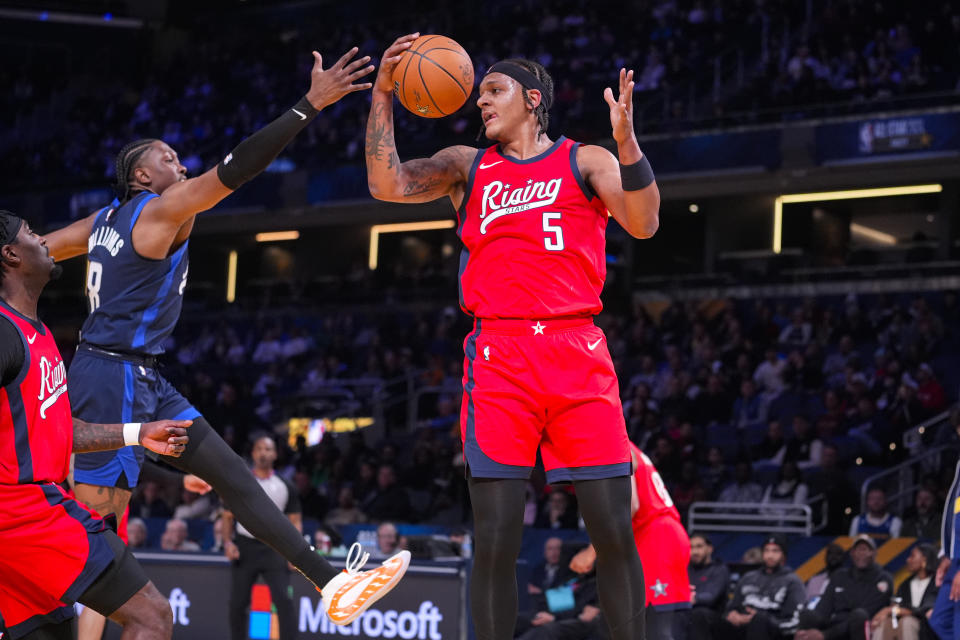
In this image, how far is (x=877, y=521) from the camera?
39.0ft

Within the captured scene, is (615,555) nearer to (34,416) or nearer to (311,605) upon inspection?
(34,416)

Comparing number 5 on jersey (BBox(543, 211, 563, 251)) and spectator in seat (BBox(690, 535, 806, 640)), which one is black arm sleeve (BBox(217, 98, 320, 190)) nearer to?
number 5 on jersey (BBox(543, 211, 563, 251))

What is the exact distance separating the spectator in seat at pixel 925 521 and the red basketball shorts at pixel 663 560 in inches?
221

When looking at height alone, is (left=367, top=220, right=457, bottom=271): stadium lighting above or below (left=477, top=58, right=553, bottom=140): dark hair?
above

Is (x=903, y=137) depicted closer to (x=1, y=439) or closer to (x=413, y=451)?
(x=413, y=451)

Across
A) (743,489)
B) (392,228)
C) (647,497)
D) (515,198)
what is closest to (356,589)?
(515,198)

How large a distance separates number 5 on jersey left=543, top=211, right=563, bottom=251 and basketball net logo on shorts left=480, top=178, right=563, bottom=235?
0.14ft

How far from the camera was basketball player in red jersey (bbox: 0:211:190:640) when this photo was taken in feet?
13.0

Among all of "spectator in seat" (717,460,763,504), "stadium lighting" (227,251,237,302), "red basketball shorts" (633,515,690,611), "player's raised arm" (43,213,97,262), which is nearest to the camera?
"player's raised arm" (43,213,97,262)

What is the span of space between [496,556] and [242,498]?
1.38 meters

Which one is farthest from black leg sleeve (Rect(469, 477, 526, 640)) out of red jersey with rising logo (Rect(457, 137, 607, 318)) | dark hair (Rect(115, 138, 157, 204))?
dark hair (Rect(115, 138, 157, 204))

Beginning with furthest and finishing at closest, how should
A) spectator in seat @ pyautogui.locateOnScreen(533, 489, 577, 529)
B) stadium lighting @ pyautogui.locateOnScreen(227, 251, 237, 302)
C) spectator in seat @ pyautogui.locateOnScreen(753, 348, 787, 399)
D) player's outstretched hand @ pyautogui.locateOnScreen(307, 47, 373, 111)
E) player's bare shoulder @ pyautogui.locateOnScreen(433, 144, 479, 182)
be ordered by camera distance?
stadium lighting @ pyautogui.locateOnScreen(227, 251, 237, 302) → spectator in seat @ pyautogui.locateOnScreen(753, 348, 787, 399) → spectator in seat @ pyautogui.locateOnScreen(533, 489, 577, 529) → player's outstretched hand @ pyautogui.locateOnScreen(307, 47, 373, 111) → player's bare shoulder @ pyautogui.locateOnScreen(433, 144, 479, 182)

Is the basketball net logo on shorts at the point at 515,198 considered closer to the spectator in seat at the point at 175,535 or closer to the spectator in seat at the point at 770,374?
the spectator in seat at the point at 175,535

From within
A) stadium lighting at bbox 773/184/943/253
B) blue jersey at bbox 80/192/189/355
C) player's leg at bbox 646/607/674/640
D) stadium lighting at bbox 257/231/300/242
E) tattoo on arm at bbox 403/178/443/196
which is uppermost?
stadium lighting at bbox 773/184/943/253
